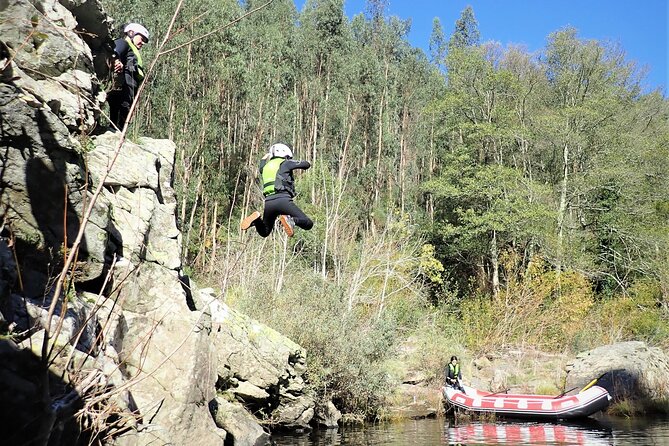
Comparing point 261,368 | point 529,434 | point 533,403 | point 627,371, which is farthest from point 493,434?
point 627,371

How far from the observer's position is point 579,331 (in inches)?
1011

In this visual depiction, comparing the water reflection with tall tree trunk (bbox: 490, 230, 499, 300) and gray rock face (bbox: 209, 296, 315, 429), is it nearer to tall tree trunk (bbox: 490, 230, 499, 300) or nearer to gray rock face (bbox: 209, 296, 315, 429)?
gray rock face (bbox: 209, 296, 315, 429)

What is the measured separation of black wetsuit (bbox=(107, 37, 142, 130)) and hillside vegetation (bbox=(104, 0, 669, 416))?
902 cm

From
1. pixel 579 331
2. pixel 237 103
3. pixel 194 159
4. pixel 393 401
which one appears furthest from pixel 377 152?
pixel 393 401

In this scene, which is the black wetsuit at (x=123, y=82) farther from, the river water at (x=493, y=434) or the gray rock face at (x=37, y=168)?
the river water at (x=493, y=434)

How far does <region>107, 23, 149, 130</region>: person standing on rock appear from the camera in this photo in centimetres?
903

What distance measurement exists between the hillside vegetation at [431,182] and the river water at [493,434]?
1.97 m

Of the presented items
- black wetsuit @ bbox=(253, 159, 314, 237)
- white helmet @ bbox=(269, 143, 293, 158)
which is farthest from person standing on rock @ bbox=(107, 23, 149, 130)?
black wetsuit @ bbox=(253, 159, 314, 237)

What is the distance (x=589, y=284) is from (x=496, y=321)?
510cm

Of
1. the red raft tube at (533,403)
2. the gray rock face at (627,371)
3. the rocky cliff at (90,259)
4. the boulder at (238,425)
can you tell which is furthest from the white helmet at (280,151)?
the gray rock face at (627,371)

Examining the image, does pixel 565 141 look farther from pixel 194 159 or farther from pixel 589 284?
pixel 194 159

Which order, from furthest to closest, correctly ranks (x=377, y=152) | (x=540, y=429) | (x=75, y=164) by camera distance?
(x=377, y=152), (x=540, y=429), (x=75, y=164)

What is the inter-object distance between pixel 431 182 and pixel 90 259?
24.0m

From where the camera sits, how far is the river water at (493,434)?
1417cm
